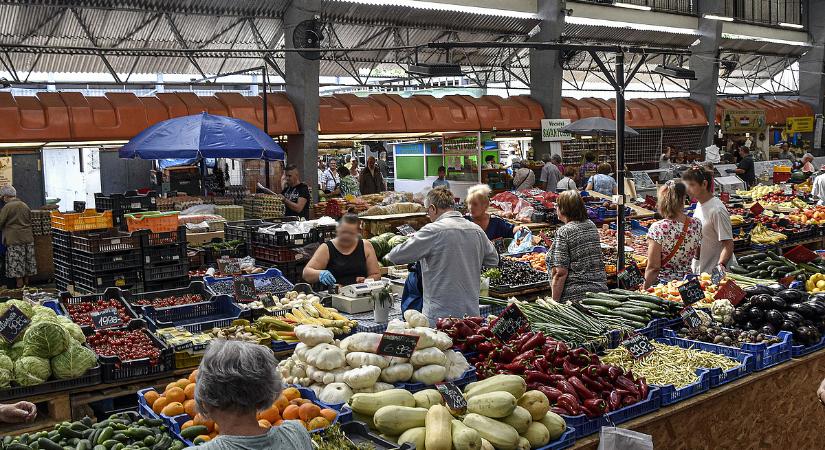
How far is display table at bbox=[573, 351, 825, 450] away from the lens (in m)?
4.19

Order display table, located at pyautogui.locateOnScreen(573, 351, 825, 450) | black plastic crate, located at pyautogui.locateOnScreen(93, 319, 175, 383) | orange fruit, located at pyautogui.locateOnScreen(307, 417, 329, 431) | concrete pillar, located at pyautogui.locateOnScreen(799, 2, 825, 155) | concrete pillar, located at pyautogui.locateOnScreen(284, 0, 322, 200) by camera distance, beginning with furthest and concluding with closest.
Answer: concrete pillar, located at pyautogui.locateOnScreen(799, 2, 825, 155) < concrete pillar, located at pyautogui.locateOnScreen(284, 0, 322, 200) < black plastic crate, located at pyautogui.locateOnScreen(93, 319, 175, 383) < display table, located at pyautogui.locateOnScreen(573, 351, 825, 450) < orange fruit, located at pyautogui.locateOnScreen(307, 417, 329, 431)

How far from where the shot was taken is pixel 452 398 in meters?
3.58

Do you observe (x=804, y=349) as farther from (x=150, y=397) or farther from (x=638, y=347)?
(x=150, y=397)

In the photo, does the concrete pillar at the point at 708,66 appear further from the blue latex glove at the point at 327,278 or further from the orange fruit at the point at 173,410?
the orange fruit at the point at 173,410

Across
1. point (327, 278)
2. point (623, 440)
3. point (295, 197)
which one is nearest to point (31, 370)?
point (327, 278)

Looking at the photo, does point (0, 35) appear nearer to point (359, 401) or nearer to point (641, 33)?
point (359, 401)

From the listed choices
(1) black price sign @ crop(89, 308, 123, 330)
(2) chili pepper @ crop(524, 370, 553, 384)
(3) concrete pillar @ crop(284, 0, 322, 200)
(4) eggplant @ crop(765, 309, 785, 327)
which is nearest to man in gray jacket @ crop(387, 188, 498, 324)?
(2) chili pepper @ crop(524, 370, 553, 384)

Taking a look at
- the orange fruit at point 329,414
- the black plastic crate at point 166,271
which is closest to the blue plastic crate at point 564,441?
the orange fruit at point 329,414

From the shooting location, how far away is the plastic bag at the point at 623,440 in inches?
142

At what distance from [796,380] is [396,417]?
2.96 metres

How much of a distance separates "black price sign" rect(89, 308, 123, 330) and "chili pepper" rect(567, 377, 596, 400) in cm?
324

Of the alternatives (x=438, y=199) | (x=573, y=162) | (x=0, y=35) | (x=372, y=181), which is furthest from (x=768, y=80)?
(x=438, y=199)

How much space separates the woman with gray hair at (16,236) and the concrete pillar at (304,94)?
5018 mm

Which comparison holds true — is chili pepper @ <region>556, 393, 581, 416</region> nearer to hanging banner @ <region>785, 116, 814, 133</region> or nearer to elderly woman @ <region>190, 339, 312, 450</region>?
elderly woman @ <region>190, 339, 312, 450</region>
